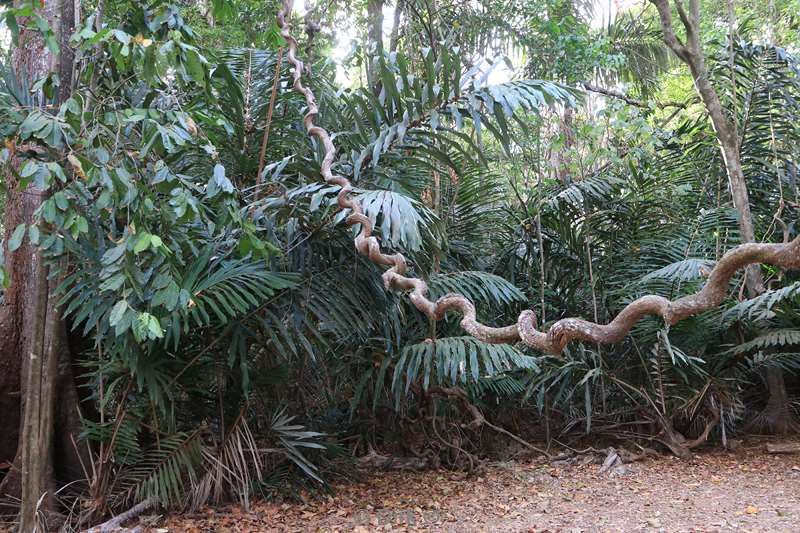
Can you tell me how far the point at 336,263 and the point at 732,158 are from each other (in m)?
2.87

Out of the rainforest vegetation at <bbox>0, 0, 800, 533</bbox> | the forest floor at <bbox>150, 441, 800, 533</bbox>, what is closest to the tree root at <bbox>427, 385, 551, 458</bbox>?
the rainforest vegetation at <bbox>0, 0, 800, 533</bbox>

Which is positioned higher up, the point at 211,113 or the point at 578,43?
the point at 578,43

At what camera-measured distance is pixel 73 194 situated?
2180 mm

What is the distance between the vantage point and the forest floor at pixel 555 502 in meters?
2.94

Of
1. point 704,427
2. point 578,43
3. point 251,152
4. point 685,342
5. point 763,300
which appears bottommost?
point 704,427

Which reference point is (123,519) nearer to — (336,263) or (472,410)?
(336,263)

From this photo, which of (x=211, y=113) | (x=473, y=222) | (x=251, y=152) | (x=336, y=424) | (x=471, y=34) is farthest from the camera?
(x=471, y=34)

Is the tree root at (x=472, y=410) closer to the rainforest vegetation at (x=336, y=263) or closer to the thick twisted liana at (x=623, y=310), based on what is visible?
the rainforest vegetation at (x=336, y=263)

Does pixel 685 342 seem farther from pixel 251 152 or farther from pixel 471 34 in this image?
pixel 471 34

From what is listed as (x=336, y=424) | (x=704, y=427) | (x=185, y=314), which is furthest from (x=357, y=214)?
(x=704, y=427)

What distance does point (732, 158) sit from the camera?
4.36 meters

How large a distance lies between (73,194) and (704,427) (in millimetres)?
4134

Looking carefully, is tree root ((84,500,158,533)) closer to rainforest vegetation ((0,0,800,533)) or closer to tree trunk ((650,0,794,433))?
rainforest vegetation ((0,0,800,533))

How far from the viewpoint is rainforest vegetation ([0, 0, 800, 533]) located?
2.30 m
